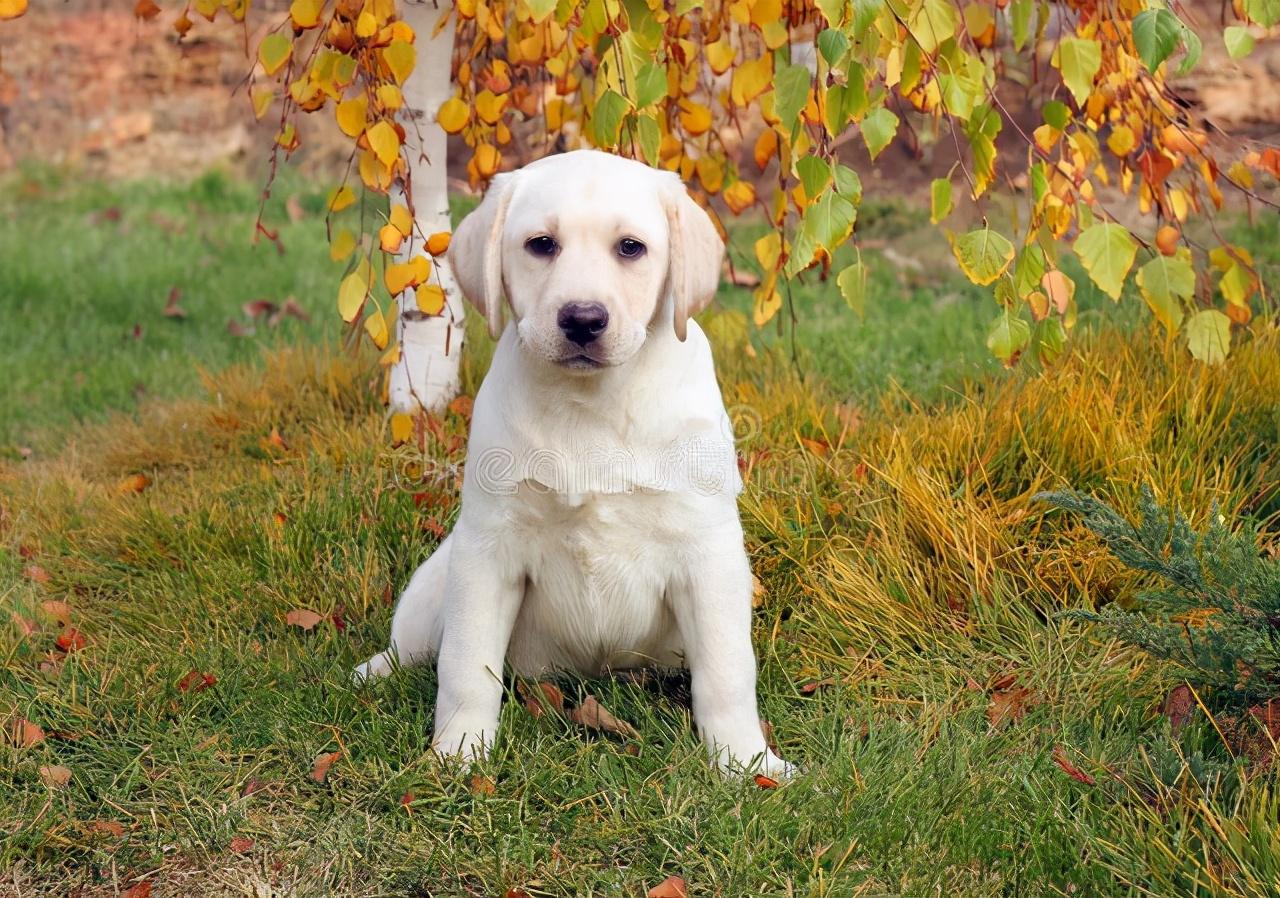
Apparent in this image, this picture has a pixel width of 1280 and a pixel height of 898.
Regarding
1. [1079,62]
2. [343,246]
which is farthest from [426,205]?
[1079,62]

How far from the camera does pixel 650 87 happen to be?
2656mm

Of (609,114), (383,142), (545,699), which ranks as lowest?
(545,699)

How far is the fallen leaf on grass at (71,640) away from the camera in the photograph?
334cm

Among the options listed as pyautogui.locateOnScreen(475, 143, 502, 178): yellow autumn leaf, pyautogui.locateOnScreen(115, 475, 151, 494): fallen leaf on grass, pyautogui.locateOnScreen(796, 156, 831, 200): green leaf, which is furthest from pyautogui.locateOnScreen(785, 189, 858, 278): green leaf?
pyautogui.locateOnScreen(115, 475, 151, 494): fallen leaf on grass

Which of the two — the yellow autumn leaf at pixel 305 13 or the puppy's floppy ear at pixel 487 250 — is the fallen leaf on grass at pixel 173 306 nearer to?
the yellow autumn leaf at pixel 305 13

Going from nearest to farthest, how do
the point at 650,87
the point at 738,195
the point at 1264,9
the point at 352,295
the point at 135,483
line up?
the point at 1264,9
the point at 650,87
the point at 352,295
the point at 738,195
the point at 135,483

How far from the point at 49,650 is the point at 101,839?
3.02ft

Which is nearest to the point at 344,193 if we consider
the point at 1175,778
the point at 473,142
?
the point at 473,142

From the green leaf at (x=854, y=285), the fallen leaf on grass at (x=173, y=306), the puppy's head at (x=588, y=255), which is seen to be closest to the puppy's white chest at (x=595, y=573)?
the puppy's head at (x=588, y=255)

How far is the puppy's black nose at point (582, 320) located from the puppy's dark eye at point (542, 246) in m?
0.15

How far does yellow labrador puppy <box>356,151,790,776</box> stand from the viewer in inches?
98.0

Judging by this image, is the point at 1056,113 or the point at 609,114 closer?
the point at 609,114

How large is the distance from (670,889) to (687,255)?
1.15 metres

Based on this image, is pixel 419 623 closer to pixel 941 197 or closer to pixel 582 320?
pixel 582 320
